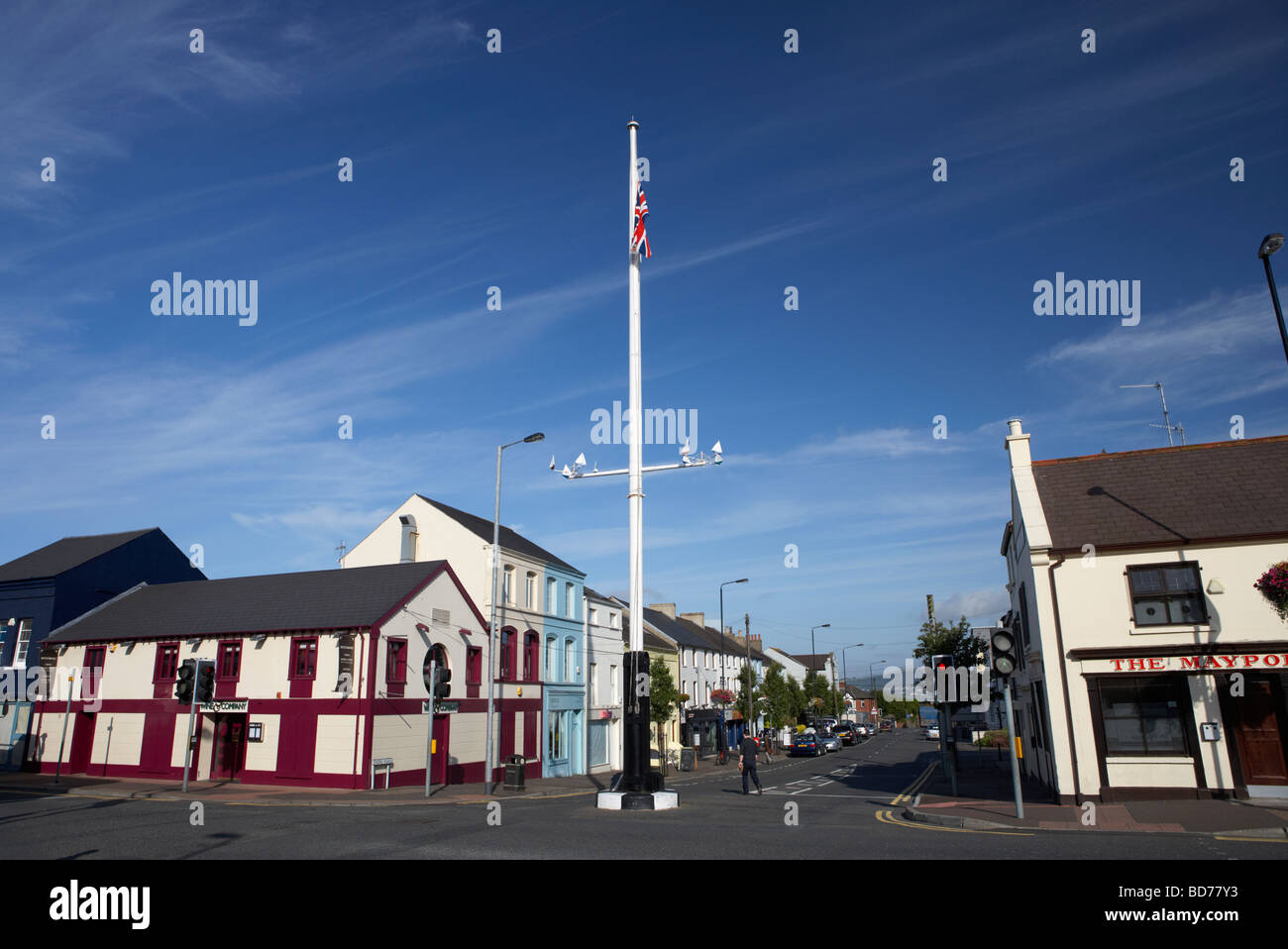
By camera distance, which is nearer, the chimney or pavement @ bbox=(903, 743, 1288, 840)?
pavement @ bbox=(903, 743, 1288, 840)

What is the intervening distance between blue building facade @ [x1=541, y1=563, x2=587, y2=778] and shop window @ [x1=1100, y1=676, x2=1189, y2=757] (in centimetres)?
2499

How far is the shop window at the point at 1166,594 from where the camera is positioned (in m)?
18.5

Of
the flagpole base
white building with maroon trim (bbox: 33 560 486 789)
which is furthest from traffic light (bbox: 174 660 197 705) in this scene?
the flagpole base

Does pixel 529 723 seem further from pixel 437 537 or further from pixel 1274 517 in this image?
pixel 1274 517

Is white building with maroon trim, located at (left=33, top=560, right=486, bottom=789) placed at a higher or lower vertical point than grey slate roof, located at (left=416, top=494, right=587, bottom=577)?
lower

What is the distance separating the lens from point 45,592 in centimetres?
3534

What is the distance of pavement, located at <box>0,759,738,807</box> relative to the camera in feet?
72.6

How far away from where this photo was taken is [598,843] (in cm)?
1189

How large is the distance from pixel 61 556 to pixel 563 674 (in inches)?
950

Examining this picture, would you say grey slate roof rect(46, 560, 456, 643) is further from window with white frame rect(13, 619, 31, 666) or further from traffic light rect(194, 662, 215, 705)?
traffic light rect(194, 662, 215, 705)

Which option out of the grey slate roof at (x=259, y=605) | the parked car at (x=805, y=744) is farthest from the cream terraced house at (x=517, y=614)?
the parked car at (x=805, y=744)

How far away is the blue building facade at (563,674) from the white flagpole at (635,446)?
827 inches

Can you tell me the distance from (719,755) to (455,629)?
2390cm
